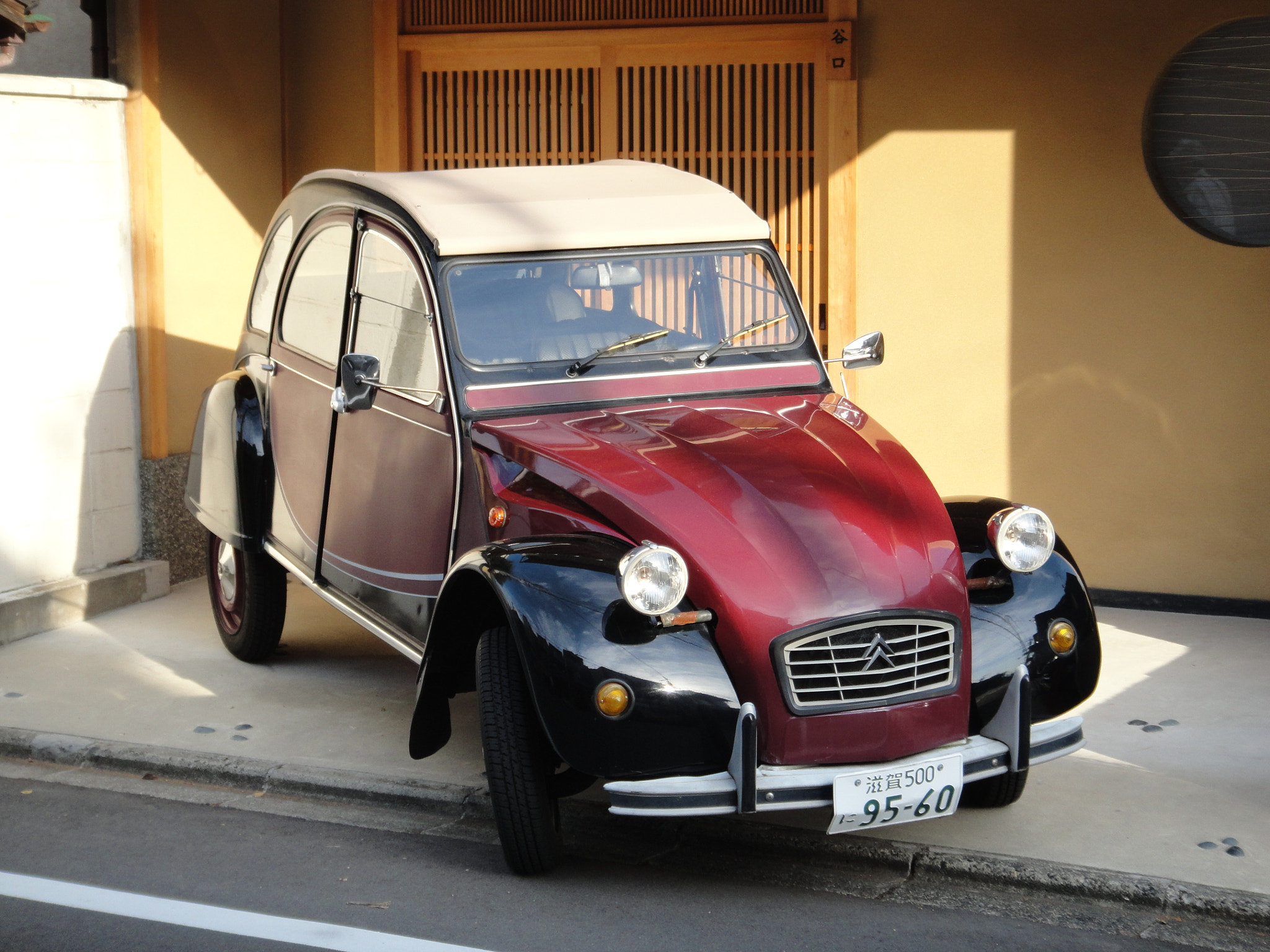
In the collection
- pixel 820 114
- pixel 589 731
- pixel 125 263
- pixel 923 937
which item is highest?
pixel 820 114

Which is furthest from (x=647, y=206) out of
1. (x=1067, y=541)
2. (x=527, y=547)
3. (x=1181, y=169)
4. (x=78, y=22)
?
(x=78, y=22)

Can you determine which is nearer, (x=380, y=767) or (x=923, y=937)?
(x=923, y=937)

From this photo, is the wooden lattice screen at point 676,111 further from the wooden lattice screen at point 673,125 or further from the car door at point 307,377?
the car door at point 307,377

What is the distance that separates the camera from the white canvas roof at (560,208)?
16.4 feet

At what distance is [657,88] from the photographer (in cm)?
786

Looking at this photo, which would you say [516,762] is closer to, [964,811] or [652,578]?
[652,578]

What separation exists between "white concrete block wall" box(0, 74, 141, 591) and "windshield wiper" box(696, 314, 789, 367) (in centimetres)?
380

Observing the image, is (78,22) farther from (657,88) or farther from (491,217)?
(491,217)

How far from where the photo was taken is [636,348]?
5012 mm

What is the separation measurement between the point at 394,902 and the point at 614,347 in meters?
2.04

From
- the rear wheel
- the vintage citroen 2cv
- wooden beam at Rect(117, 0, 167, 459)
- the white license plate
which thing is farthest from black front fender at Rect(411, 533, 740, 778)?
wooden beam at Rect(117, 0, 167, 459)

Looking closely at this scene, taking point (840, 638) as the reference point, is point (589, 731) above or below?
below

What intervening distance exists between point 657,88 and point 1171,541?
3.78 metres

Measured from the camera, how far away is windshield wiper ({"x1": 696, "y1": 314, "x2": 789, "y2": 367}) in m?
5.06
